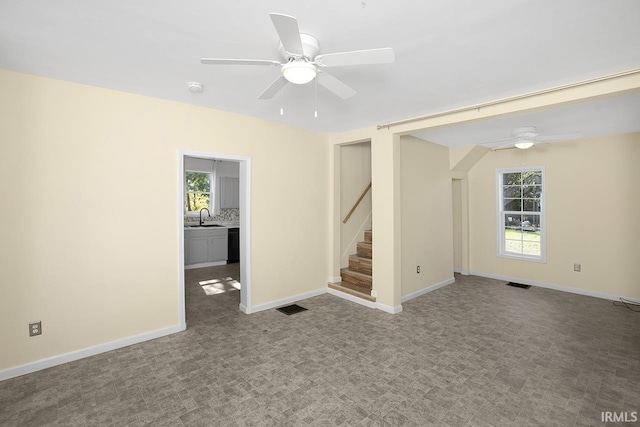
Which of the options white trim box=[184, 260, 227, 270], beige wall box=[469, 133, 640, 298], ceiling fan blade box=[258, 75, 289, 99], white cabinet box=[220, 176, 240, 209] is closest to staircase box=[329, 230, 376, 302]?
Result: beige wall box=[469, 133, 640, 298]

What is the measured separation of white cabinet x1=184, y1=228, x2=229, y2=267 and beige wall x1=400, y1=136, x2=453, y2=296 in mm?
4470

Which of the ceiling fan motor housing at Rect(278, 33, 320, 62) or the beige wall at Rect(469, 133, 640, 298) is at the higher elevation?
the ceiling fan motor housing at Rect(278, 33, 320, 62)

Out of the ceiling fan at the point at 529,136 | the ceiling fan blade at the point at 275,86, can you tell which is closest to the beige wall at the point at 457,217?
the ceiling fan at the point at 529,136

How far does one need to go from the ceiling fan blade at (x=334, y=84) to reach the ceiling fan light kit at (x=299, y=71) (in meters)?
0.12

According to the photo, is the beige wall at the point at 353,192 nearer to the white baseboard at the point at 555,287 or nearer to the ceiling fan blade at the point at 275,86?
the white baseboard at the point at 555,287

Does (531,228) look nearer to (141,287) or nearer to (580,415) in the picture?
(580,415)

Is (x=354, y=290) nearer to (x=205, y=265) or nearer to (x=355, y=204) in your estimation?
(x=355, y=204)

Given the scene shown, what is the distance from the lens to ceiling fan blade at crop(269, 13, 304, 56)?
53.6 inches

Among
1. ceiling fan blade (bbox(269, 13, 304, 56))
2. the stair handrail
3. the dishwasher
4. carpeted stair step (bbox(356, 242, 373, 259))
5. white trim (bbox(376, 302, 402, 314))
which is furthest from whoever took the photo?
the dishwasher

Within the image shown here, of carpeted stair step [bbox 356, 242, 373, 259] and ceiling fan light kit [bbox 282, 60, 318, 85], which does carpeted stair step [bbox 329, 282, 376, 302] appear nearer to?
carpeted stair step [bbox 356, 242, 373, 259]

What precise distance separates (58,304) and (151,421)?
5.27 feet

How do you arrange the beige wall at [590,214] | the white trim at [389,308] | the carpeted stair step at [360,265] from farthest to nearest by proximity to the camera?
the carpeted stair step at [360,265], the beige wall at [590,214], the white trim at [389,308]

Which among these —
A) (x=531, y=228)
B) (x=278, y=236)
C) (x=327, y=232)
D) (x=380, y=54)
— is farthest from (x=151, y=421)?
(x=531, y=228)

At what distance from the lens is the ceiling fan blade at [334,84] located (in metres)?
2.05
